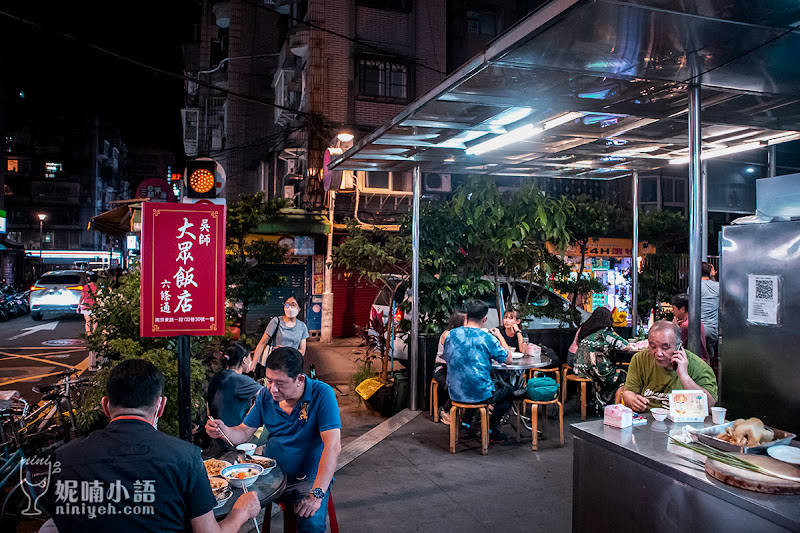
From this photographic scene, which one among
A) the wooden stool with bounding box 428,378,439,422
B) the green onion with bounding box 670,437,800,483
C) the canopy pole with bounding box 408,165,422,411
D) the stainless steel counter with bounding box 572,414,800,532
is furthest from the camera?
the canopy pole with bounding box 408,165,422,411

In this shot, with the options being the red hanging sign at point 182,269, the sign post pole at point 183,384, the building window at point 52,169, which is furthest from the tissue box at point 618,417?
the building window at point 52,169

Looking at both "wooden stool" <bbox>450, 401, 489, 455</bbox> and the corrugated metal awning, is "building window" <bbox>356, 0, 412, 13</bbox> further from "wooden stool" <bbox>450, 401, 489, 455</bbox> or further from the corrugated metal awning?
"wooden stool" <bbox>450, 401, 489, 455</bbox>

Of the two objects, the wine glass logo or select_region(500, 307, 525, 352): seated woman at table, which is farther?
select_region(500, 307, 525, 352): seated woman at table

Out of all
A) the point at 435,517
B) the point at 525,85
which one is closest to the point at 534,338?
the point at 435,517

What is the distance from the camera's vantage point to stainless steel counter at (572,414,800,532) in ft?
8.57

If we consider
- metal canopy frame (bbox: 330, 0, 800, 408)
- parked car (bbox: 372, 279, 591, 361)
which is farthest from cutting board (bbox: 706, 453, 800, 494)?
parked car (bbox: 372, 279, 591, 361)

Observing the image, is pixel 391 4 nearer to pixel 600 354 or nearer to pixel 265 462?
pixel 600 354

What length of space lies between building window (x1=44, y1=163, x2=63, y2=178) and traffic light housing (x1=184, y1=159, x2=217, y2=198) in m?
58.8

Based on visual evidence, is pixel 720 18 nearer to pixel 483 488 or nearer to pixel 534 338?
pixel 483 488

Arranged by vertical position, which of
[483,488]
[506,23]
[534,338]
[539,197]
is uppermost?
[506,23]

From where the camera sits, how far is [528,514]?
505 cm

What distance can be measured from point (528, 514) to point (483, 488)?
2.27 ft

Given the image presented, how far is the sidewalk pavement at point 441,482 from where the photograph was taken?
491cm

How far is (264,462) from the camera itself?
144 inches
